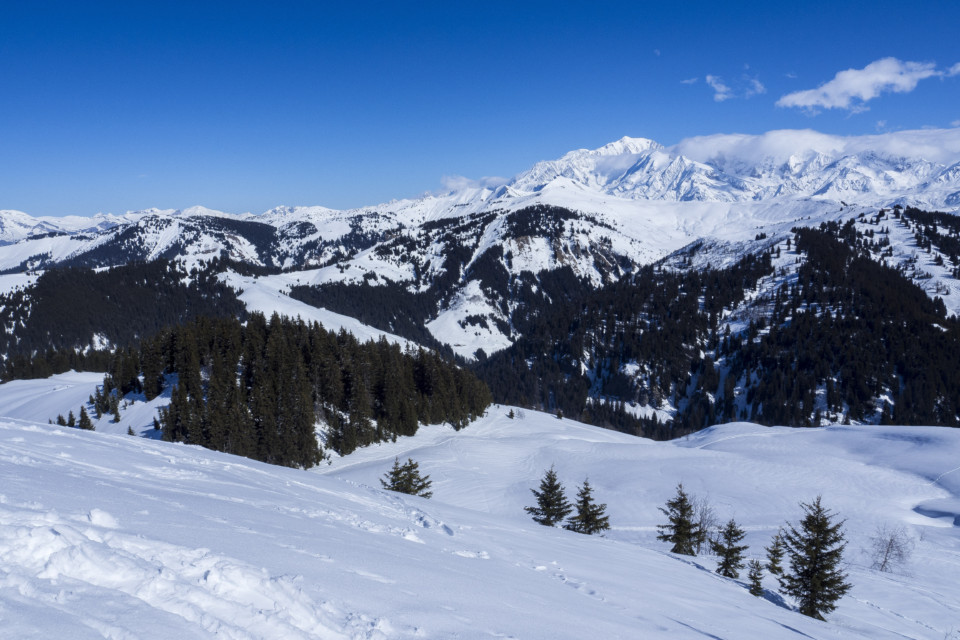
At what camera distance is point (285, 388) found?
59344 mm

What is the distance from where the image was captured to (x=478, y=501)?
4509 centimetres

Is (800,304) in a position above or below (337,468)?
above

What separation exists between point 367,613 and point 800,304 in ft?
638

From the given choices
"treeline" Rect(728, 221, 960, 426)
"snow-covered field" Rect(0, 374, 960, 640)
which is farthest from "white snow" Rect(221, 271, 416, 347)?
"snow-covered field" Rect(0, 374, 960, 640)

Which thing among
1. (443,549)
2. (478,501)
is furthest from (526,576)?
(478,501)

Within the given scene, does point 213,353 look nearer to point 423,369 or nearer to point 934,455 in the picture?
point 423,369

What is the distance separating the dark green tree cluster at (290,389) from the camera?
52.4 meters

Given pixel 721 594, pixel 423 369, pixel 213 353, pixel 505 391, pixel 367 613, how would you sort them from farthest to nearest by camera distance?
1. pixel 505 391
2. pixel 423 369
3. pixel 213 353
4. pixel 721 594
5. pixel 367 613

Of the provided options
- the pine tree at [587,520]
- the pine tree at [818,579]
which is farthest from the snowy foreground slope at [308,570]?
the pine tree at [587,520]

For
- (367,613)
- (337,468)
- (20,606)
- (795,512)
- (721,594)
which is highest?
(20,606)

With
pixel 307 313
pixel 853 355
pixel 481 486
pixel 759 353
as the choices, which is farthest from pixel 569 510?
pixel 307 313

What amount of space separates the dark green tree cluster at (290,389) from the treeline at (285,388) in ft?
0.48

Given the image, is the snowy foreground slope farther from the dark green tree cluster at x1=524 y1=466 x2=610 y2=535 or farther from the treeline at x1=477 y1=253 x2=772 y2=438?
the treeline at x1=477 y1=253 x2=772 y2=438

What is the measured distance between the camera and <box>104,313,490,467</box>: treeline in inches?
2067
